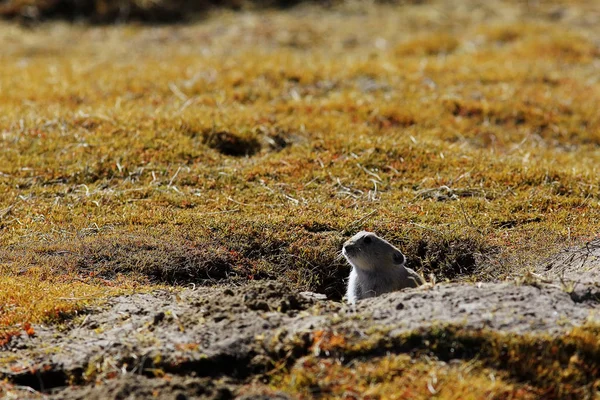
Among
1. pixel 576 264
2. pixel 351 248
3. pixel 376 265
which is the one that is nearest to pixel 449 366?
pixel 376 265

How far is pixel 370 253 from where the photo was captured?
739cm

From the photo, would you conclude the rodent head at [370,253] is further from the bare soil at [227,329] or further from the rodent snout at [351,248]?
the bare soil at [227,329]

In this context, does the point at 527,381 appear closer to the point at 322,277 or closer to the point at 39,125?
the point at 322,277

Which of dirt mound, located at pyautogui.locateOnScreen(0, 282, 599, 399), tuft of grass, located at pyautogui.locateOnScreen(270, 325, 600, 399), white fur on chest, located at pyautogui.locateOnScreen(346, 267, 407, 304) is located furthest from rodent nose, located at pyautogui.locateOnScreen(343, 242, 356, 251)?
tuft of grass, located at pyautogui.locateOnScreen(270, 325, 600, 399)

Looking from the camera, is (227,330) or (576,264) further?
(576,264)

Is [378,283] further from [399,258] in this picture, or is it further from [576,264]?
[576,264]

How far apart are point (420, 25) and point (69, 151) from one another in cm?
1087

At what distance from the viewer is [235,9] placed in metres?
20.3

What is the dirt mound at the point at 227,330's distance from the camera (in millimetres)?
5277

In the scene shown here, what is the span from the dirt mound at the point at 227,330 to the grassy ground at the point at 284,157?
650mm

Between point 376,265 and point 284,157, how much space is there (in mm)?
3281

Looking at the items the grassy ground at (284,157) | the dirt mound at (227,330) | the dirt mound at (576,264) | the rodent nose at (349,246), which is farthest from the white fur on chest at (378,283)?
the dirt mound at (576,264)

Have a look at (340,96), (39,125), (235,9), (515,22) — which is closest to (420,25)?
(515,22)

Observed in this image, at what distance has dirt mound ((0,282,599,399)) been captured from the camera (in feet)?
17.3
